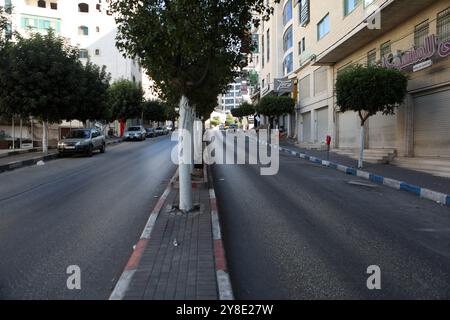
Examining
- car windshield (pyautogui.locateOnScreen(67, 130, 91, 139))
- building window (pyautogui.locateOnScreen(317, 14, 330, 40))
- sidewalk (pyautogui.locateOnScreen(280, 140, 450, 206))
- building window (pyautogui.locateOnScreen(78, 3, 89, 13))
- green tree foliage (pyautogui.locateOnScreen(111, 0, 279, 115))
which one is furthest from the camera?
building window (pyautogui.locateOnScreen(78, 3, 89, 13))

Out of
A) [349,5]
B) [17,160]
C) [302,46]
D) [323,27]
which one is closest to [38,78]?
[17,160]

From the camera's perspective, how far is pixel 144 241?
5.96 metres

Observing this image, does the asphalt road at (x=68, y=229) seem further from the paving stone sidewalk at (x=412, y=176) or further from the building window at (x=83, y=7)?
the building window at (x=83, y=7)

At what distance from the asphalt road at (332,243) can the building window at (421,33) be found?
829 centimetres

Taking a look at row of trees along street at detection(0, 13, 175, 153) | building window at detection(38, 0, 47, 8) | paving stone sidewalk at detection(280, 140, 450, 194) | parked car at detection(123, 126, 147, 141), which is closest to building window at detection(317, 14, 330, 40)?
row of trees along street at detection(0, 13, 175, 153)

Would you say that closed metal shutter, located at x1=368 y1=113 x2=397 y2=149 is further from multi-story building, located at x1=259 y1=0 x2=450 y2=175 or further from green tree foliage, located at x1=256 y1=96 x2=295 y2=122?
green tree foliage, located at x1=256 y1=96 x2=295 y2=122

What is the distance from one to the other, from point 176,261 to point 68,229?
295 centimetres

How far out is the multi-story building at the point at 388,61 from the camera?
50.9 ft

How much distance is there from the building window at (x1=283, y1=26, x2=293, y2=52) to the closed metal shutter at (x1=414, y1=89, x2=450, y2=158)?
3001cm

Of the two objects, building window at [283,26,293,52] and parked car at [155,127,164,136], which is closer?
building window at [283,26,293,52]

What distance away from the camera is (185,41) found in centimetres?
702

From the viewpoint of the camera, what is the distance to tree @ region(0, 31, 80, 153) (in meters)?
21.6

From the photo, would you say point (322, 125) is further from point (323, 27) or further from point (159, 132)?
point (159, 132)

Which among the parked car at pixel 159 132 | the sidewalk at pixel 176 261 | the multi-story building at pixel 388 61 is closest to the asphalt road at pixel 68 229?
the sidewalk at pixel 176 261
